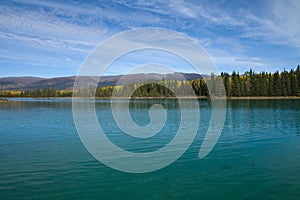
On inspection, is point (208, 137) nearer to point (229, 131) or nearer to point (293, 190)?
point (229, 131)

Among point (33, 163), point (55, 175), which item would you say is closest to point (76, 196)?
point (55, 175)

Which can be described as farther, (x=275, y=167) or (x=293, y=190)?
(x=275, y=167)

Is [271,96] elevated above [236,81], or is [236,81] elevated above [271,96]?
[236,81]

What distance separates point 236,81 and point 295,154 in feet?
385

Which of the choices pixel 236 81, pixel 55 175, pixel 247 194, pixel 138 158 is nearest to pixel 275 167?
pixel 247 194

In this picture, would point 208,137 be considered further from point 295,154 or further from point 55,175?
point 55,175

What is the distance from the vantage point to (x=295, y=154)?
17.1 metres

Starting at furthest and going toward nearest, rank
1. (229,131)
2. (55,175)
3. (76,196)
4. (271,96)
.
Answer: (271,96) → (229,131) → (55,175) → (76,196)

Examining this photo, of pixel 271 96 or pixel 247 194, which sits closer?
pixel 247 194

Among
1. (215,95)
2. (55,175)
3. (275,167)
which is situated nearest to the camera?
(55,175)

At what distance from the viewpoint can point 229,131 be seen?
27094mm

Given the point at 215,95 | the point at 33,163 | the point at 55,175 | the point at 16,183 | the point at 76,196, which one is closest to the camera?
the point at 76,196

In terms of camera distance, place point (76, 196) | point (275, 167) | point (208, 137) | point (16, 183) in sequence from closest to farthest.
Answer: point (76, 196) → point (16, 183) → point (275, 167) → point (208, 137)

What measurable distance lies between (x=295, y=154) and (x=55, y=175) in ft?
50.2
